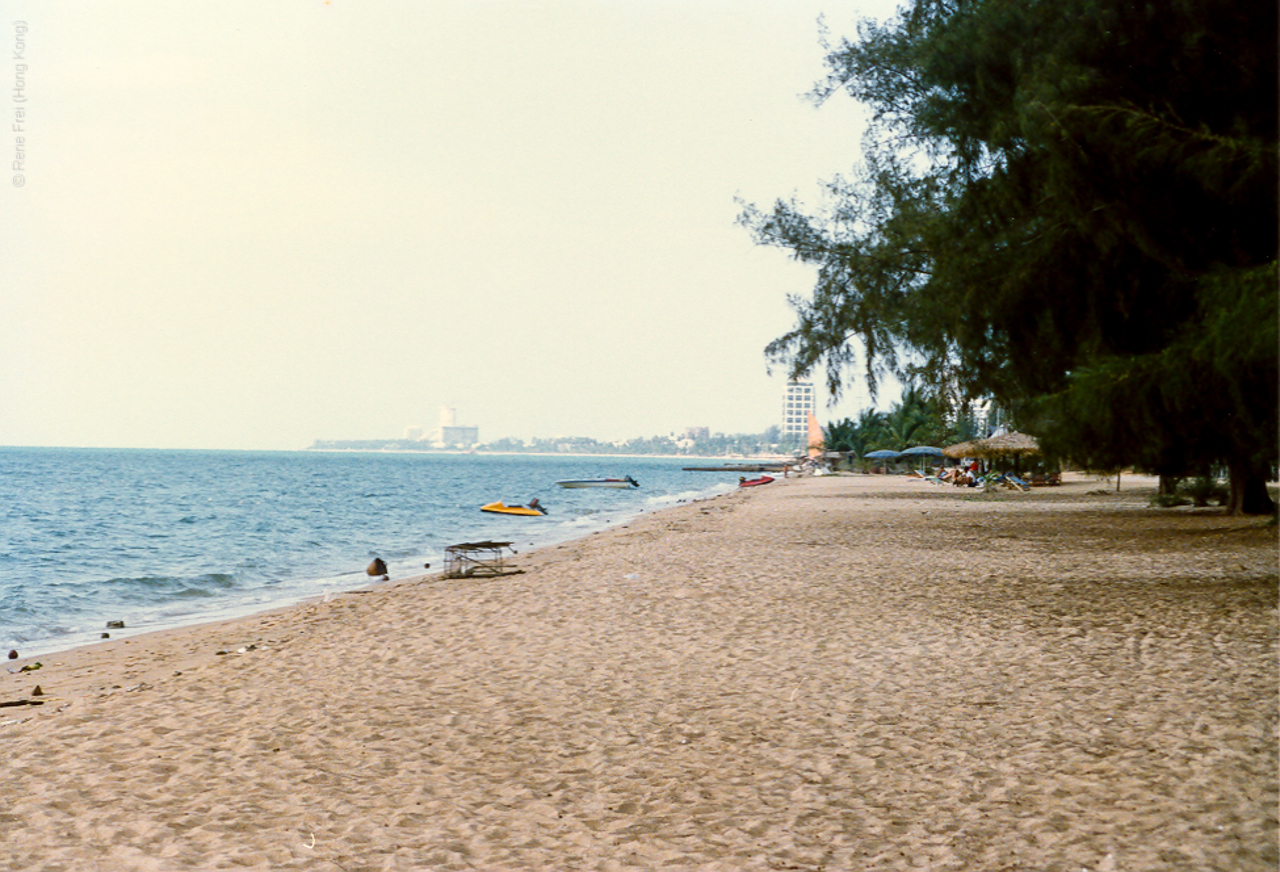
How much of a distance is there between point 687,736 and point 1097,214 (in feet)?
31.8

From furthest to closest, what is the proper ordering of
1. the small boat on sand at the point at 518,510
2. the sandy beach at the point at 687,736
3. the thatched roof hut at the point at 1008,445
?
the thatched roof hut at the point at 1008,445, the small boat on sand at the point at 518,510, the sandy beach at the point at 687,736

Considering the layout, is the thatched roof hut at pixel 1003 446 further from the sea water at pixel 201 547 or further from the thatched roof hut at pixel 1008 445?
the sea water at pixel 201 547

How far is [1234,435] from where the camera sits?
1036cm

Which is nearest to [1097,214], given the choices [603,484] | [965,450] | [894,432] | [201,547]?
[201,547]

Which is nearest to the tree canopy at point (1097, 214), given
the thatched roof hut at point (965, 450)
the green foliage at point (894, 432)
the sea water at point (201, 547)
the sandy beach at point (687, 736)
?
the sandy beach at point (687, 736)

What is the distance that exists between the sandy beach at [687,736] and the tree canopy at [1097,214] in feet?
7.12

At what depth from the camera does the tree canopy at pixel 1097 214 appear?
10.2 meters

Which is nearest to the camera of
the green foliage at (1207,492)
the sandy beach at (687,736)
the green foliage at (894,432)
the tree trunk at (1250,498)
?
the sandy beach at (687,736)

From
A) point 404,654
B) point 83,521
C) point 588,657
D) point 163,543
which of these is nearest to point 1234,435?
point 588,657

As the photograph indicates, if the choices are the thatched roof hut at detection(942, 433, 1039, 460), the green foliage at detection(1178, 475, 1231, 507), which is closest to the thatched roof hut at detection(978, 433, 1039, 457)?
the thatched roof hut at detection(942, 433, 1039, 460)

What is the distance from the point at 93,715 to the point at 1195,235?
11651 millimetres

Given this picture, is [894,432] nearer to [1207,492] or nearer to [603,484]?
[603,484]

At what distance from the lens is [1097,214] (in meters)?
12.6

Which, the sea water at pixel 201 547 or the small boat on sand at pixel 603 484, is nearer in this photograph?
the sea water at pixel 201 547
